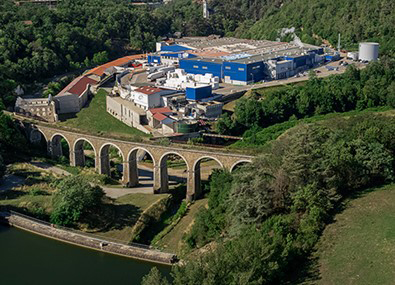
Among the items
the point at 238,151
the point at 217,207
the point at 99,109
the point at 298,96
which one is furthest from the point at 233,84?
the point at 217,207

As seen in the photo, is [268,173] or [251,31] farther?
[251,31]

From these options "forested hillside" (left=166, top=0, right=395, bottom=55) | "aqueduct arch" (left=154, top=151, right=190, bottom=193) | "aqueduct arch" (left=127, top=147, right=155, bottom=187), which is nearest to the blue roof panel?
"forested hillside" (left=166, top=0, right=395, bottom=55)

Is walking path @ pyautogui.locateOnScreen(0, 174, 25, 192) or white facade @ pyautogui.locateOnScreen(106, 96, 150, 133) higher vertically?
white facade @ pyautogui.locateOnScreen(106, 96, 150, 133)

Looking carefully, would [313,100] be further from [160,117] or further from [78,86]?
[78,86]

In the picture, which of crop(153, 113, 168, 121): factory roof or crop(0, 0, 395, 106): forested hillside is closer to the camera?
crop(153, 113, 168, 121): factory roof

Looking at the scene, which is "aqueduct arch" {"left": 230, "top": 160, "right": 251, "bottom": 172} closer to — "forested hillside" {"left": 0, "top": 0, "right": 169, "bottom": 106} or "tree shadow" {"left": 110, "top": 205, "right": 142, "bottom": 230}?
"tree shadow" {"left": 110, "top": 205, "right": 142, "bottom": 230}

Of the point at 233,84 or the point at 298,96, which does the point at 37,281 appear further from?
the point at 233,84

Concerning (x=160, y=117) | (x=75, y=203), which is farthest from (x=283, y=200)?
(x=160, y=117)
